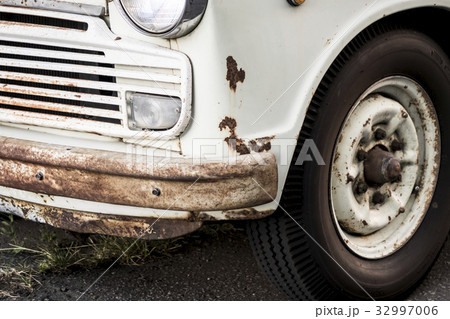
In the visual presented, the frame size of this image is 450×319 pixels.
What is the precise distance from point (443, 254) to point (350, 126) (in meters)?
1.03

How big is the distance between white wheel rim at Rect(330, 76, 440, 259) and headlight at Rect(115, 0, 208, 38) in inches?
26.8

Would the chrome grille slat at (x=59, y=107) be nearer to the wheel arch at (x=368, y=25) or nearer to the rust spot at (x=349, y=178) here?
the wheel arch at (x=368, y=25)

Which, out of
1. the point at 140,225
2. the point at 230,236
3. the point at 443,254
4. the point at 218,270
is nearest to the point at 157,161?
the point at 140,225

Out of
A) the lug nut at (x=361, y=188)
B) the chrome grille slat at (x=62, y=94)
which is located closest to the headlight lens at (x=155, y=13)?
the chrome grille slat at (x=62, y=94)

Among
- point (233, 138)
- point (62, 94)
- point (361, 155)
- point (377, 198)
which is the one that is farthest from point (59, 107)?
point (377, 198)

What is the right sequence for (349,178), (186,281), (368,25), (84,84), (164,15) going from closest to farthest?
(164,15) → (84,84) → (368,25) → (349,178) → (186,281)

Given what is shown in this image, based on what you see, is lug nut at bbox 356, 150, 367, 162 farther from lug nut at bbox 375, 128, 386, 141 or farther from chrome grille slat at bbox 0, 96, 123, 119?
chrome grille slat at bbox 0, 96, 123, 119

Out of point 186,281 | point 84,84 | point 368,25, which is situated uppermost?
point 368,25

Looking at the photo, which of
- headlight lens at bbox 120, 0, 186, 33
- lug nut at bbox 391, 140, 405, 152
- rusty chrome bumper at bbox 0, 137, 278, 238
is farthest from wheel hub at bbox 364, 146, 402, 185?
headlight lens at bbox 120, 0, 186, 33

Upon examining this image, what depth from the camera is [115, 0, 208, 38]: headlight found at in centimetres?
181

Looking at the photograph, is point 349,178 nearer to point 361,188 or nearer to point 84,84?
point 361,188

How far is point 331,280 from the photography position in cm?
226

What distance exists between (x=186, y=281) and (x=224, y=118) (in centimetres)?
98

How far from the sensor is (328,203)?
2.20 m
